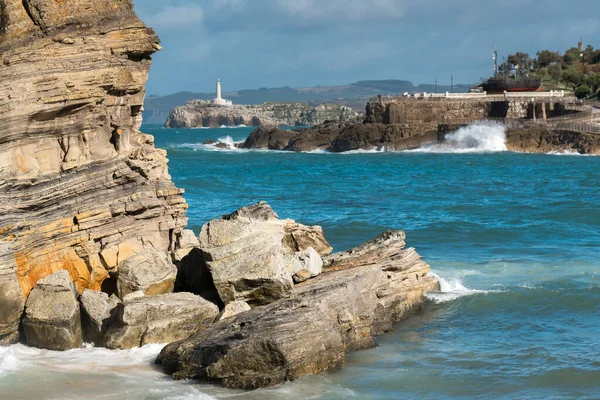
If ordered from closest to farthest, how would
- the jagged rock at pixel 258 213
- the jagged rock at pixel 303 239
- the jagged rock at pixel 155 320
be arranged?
the jagged rock at pixel 155 320 < the jagged rock at pixel 258 213 < the jagged rock at pixel 303 239

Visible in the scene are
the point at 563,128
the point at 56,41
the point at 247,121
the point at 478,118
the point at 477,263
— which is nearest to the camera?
the point at 56,41

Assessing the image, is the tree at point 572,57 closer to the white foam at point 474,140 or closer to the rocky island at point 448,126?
the rocky island at point 448,126

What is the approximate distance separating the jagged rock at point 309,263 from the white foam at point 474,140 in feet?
165

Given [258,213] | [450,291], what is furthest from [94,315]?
[450,291]

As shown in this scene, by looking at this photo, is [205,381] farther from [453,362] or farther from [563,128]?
[563,128]

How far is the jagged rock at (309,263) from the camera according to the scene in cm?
1333

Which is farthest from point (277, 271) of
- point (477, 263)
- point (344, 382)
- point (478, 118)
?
point (478, 118)

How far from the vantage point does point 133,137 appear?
1444cm

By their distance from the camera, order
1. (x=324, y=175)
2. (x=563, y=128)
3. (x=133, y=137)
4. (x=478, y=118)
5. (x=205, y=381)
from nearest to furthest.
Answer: (x=205, y=381), (x=133, y=137), (x=324, y=175), (x=563, y=128), (x=478, y=118)

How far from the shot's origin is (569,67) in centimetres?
9988

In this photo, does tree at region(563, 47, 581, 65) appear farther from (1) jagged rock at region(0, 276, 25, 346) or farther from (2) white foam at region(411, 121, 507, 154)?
(1) jagged rock at region(0, 276, 25, 346)

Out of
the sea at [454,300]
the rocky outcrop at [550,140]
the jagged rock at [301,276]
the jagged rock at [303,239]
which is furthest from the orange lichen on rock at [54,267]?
the rocky outcrop at [550,140]

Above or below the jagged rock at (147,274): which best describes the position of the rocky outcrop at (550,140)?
below

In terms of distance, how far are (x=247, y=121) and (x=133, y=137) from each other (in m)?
175
